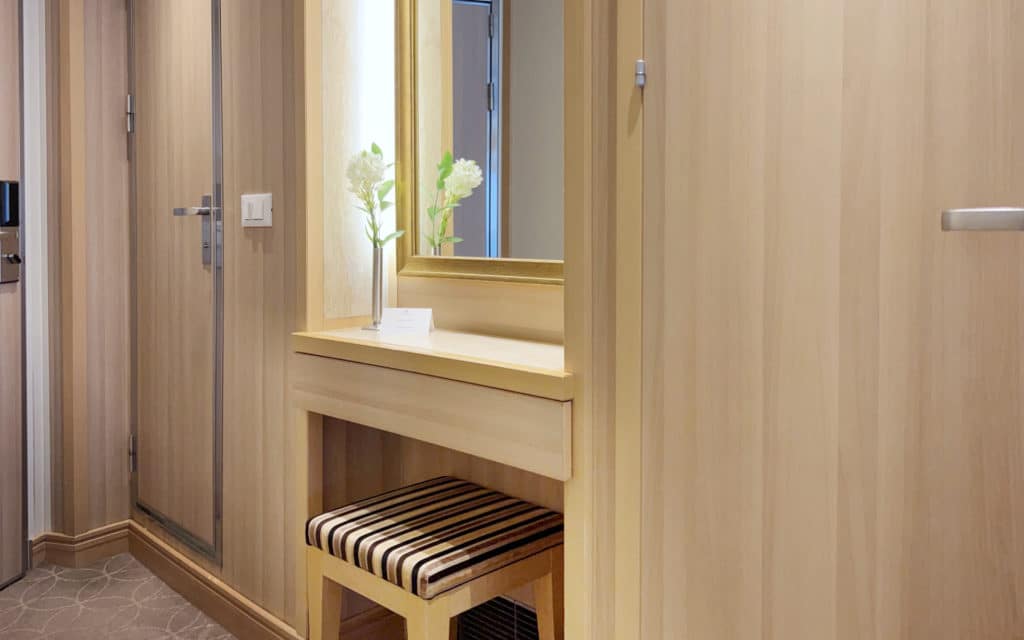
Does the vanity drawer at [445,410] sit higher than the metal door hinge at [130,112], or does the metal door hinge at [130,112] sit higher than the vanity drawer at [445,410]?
the metal door hinge at [130,112]

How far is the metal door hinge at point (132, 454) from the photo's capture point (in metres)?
2.85

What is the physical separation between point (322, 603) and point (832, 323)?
1232 mm

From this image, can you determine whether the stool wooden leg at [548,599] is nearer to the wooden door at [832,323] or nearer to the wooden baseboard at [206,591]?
the wooden door at [832,323]

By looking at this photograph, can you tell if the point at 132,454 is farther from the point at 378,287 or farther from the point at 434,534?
the point at 434,534

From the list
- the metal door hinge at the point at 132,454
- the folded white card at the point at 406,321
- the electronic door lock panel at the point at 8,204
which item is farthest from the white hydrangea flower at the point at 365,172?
the metal door hinge at the point at 132,454

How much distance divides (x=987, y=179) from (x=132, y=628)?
7.64 ft

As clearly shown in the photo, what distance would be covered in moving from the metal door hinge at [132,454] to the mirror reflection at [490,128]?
4.55ft

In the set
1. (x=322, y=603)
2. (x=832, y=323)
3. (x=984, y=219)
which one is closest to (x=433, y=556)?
(x=322, y=603)

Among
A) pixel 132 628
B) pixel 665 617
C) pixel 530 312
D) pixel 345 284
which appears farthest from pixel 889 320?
pixel 132 628

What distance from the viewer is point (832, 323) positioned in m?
1.10

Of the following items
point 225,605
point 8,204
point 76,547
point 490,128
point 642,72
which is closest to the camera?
point 642,72

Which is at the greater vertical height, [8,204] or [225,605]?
[8,204]

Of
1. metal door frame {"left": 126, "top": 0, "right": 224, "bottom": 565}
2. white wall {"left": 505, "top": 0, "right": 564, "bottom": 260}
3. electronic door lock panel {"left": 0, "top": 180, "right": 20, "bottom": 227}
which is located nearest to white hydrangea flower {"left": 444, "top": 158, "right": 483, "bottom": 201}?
white wall {"left": 505, "top": 0, "right": 564, "bottom": 260}

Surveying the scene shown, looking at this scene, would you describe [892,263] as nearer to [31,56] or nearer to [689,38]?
[689,38]
